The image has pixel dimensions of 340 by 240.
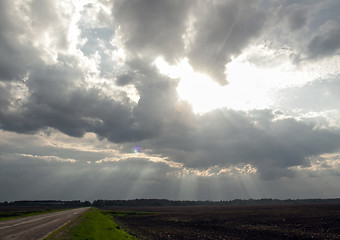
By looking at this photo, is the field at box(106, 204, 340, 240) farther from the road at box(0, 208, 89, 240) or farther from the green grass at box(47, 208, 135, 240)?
the road at box(0, 208, 89, 240)

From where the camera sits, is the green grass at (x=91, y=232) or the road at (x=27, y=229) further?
the green grass at (x=91, y=232)

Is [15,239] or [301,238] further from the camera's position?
[301,238]

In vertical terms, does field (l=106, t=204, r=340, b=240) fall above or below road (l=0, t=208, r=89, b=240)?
below

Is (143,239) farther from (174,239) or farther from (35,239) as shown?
(35,239)

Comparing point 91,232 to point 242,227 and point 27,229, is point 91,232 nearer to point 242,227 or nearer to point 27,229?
point 27,229

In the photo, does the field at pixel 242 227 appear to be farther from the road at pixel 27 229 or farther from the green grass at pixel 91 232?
the road at pixel 27 229

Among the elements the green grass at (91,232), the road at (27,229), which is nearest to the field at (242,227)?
the green grass at (91,232)

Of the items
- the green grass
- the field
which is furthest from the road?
the field

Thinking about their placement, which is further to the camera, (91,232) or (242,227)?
(242,227)

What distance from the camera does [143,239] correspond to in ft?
109

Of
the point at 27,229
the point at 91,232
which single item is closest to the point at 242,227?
the point at 91,232

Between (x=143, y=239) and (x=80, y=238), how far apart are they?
11.4 metres

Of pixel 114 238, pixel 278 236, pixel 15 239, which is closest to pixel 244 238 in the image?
pixel 278 236

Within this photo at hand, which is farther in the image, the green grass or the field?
the field
